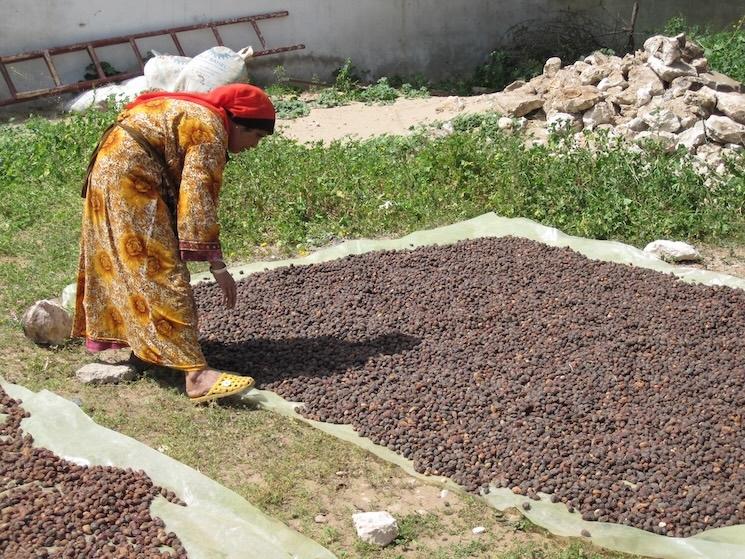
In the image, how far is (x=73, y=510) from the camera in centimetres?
361

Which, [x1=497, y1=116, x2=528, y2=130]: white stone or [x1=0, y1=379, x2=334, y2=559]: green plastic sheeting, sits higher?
[x1=0, y1=379, x2=334, y2=559]: green plastic sheeting

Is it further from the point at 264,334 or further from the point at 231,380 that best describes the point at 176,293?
the point at 264,334

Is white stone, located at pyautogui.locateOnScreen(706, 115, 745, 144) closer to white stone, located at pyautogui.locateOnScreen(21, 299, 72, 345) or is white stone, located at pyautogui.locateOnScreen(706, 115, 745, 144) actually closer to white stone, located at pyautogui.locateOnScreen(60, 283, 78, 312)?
white stone, located at pyautogui.locateOnScreen(60, 283, 78, 312)

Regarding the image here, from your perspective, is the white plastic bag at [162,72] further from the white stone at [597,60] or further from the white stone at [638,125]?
the white stone at [638,125]

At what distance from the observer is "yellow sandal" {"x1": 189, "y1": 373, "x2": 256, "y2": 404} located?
449 cm

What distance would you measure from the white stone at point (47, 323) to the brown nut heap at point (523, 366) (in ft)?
2.28

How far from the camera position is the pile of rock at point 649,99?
780 centimetres

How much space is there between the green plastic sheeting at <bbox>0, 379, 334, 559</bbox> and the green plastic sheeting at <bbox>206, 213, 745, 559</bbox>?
27.2 inches

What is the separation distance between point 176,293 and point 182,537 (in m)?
1.27

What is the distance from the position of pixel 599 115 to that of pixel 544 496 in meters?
5.22

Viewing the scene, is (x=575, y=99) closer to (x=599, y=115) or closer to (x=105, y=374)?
(x=599, y=115)

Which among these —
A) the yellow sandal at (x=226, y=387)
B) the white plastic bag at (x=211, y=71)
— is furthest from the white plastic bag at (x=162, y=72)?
the yellow sandal at (x=226, y=387)

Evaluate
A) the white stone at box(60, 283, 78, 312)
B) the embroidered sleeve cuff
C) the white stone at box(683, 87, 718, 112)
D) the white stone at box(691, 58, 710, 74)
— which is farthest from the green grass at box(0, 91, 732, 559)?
the white stone at box(691, 58, 710, 74)

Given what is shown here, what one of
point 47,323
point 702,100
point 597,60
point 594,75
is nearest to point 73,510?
point 47,323
